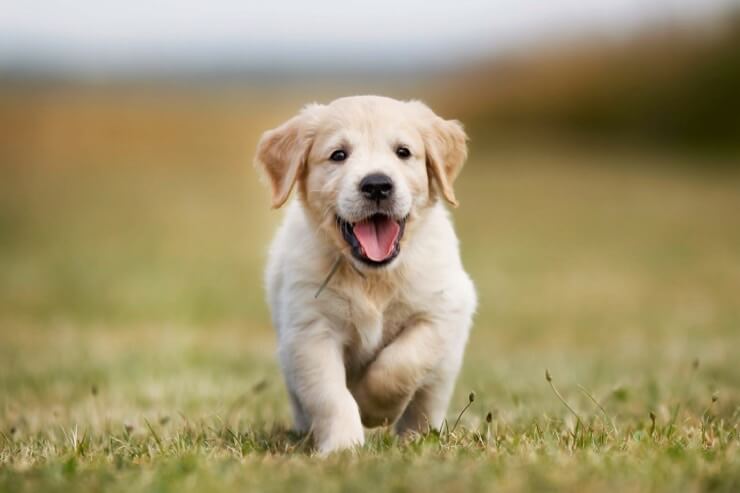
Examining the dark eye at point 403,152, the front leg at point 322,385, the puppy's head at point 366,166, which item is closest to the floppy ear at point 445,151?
the puppy's head at point 366,166

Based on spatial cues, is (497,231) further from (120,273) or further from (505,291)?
(120,273)

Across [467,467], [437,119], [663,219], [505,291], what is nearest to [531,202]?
[663,219]

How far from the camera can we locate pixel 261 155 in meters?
4.21

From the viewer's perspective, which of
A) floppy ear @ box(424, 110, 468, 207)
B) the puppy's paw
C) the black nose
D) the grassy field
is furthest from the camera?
floppy ear @ box(424, 110, 468, 207)

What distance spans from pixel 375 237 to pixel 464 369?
296 cm

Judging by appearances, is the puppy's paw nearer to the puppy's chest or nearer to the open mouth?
the puppy's chest

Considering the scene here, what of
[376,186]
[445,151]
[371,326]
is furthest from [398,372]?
[445,151]

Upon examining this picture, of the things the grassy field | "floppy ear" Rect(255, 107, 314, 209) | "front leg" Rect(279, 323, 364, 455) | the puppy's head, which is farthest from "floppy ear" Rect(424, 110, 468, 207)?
the grassy field

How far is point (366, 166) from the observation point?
3.76 metres

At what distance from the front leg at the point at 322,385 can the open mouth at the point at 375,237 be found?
30cm

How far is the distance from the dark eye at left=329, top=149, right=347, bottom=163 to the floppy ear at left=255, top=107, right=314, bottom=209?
15 centimetres

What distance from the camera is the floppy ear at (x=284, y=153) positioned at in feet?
13.3

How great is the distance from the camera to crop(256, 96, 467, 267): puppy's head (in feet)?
12.2

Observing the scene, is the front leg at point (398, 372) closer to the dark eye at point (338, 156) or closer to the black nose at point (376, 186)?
the black nose at point (376, 186)
